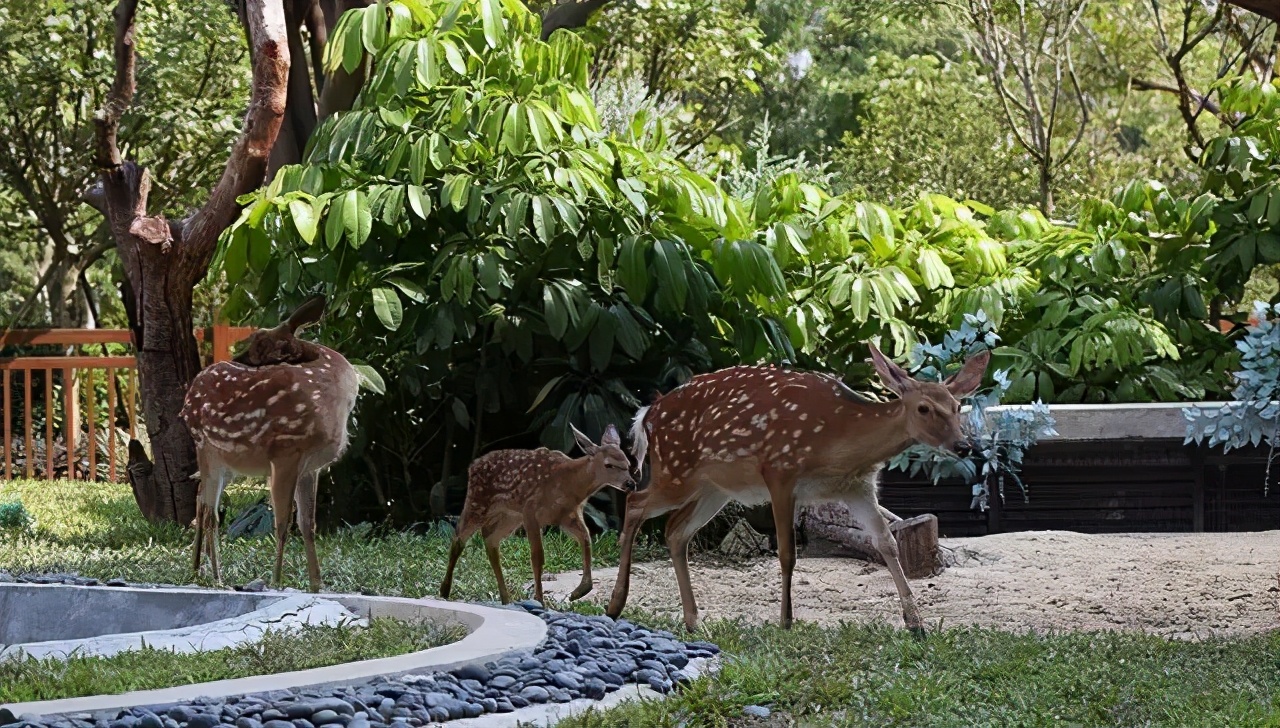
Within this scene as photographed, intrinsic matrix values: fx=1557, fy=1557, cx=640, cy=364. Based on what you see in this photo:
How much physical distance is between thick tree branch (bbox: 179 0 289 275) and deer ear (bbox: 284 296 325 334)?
2.78m

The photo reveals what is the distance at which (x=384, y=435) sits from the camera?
34.5 feet

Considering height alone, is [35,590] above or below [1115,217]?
below

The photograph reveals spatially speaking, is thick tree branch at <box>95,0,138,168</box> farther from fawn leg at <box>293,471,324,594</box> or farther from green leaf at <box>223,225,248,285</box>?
fawn leg at <box>293,471,324,594</box>

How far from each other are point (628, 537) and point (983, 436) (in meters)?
3.58

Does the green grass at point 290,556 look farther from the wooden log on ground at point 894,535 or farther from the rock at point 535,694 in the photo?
the rock at point 535,694

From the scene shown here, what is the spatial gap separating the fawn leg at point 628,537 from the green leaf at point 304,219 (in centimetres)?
310

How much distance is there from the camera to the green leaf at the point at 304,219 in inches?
351

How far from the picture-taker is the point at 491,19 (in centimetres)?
930

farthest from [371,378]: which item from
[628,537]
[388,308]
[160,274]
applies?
[628,537]

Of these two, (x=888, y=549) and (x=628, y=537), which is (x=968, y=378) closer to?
(x=888, y=549)

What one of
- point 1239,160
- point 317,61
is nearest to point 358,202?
point 317,61

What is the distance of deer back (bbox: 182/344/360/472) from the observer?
7008 mm

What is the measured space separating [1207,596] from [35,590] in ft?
18.1

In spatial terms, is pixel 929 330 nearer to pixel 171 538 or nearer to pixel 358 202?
pixel 358 202
